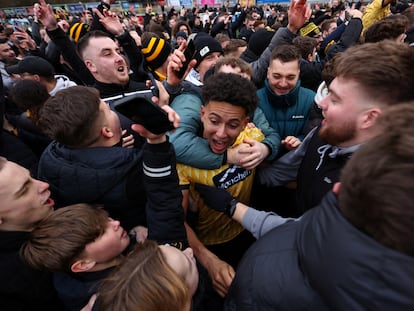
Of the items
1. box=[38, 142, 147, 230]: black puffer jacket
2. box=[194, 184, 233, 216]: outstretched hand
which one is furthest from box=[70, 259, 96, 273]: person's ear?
box=[194, 184, 233, 216]: outstretched hand

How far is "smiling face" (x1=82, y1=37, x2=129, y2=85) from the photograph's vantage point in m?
2.44

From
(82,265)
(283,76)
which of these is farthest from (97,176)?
(283,76)

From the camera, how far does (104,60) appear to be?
2.43 m

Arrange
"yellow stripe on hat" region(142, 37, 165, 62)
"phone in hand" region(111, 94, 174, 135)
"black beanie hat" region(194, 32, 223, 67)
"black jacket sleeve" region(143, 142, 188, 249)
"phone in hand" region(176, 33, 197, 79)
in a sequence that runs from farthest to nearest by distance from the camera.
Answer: "yellow stripe on hat" region(142, 37, 165, 62) < "black beanie hat" region(194, 32, 223, 67) < "phone in hand" region(176, 33, 197, 79) < "black jacket sleeve" region(143, 142, 188, 249) < "phone in hand" region(111, 94, 174, 135)

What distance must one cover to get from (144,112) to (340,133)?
3.68ft

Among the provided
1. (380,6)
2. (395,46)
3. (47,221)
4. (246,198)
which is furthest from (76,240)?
(380,6)

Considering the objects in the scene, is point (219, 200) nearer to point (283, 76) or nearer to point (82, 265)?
point (82, 265)

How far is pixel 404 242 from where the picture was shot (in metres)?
0.54

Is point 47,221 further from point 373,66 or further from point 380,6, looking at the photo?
point 380,6

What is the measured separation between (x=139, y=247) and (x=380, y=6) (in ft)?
17.4

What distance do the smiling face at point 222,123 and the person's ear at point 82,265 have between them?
37.7 inches

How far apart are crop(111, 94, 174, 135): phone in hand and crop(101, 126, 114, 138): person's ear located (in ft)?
1.68

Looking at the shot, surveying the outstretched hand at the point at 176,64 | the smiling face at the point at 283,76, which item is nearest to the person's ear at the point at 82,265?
the outstretched hand at the point at 176,64

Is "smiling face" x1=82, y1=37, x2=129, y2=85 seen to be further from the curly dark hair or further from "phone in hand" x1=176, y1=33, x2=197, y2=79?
the curly dark hair
